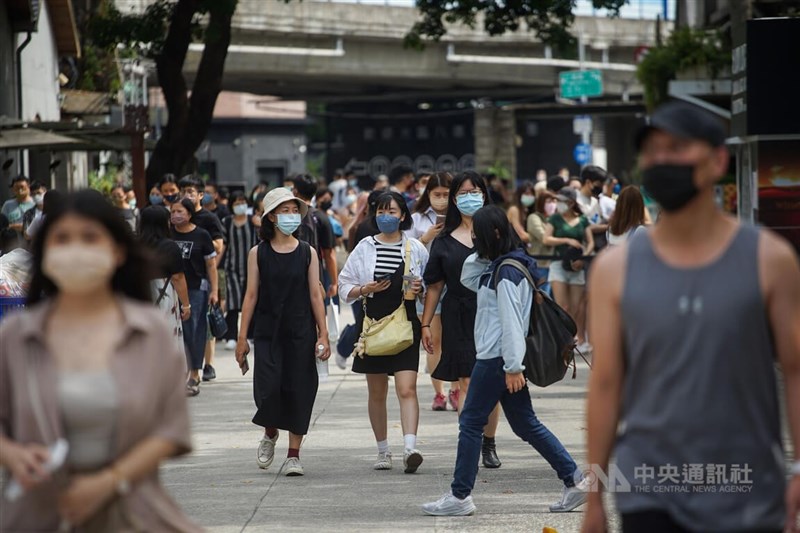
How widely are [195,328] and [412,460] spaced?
4669 mm

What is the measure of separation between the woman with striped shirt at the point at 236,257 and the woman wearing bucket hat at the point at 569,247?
306cm

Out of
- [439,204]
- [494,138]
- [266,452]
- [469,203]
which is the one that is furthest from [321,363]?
[494,138]

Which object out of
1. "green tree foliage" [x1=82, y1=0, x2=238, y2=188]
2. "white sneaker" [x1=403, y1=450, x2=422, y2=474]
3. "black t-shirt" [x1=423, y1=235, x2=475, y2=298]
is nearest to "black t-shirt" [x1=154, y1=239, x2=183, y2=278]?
"black t-shirt" [x1=423, y1=235, x2=475, y2=298]

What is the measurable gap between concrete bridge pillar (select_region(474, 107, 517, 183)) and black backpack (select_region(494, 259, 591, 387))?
41707 mm

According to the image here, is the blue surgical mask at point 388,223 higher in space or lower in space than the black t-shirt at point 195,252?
higher

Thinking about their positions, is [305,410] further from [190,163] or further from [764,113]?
[190,163]

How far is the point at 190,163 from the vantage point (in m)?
25.3

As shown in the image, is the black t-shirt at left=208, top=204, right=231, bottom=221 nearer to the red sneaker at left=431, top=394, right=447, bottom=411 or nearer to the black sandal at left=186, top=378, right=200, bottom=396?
the black sandal at left=186, top=378, right=200, bottom=396

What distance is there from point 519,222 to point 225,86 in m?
34.9

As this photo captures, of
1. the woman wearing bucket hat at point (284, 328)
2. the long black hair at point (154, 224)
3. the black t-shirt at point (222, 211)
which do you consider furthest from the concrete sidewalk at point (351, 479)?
the black t-shirt at point (222, 211)

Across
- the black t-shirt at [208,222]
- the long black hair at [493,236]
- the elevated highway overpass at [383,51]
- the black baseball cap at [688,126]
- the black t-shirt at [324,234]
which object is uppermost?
the elevated highway overpass at [383,51]

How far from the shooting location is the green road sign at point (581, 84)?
131 feet

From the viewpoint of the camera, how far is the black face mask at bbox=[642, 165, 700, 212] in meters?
4.04

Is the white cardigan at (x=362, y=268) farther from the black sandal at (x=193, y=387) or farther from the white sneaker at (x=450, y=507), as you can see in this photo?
the black sandal at (x=193, y=387)
